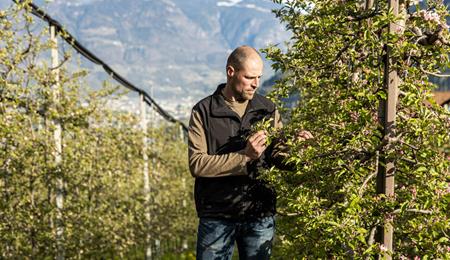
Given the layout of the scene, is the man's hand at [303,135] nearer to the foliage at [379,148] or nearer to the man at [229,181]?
the foliage at [379,148]

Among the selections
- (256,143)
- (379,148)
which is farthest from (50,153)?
(379,148)

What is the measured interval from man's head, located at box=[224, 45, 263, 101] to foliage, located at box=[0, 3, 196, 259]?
604 centimetres

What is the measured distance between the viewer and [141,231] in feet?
61.1

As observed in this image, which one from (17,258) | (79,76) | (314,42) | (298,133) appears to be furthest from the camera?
(79,76)

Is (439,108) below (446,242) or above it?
above

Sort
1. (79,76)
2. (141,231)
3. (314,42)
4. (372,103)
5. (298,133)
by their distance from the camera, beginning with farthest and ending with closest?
(141,231), (79,76), (314,42), (298,133), (372,103)

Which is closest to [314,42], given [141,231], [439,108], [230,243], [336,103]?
[336,103]

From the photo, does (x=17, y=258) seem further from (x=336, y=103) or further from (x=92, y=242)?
(x=336, y=103)

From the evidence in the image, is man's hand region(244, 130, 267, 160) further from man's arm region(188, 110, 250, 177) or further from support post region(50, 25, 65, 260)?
support post region(50, 25, 65, 260)

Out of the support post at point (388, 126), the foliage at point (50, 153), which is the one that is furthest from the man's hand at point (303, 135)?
the foliage at point (50, 153)

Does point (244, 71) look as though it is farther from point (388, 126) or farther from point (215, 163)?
point (388, 126)

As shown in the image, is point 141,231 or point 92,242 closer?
point 92,242

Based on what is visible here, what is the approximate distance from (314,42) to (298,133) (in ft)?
3.22

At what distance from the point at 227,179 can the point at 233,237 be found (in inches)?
19.5
